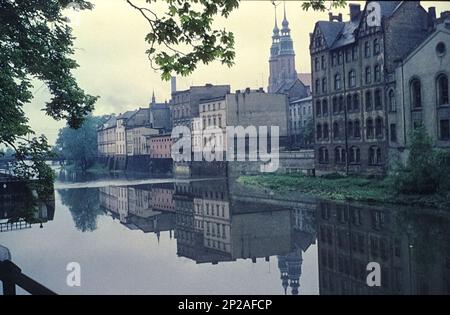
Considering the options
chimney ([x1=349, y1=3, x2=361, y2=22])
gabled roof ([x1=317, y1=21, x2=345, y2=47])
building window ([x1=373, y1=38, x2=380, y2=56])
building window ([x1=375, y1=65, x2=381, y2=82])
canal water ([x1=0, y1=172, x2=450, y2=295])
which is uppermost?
chimney ([x1=349, y1=3, x2=361, y2=22])

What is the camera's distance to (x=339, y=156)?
155ft

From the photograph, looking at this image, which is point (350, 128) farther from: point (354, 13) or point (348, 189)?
point (354, 13)

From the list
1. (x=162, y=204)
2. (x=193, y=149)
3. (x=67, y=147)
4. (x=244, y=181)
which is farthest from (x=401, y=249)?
(x=67, y=147)

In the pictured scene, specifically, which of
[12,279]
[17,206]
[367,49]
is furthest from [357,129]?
[12,279]

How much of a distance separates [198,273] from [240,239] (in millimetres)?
7117

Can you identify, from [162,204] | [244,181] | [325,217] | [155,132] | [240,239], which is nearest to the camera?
[240,239]

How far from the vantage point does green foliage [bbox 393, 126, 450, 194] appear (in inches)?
1182

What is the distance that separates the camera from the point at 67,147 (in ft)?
313

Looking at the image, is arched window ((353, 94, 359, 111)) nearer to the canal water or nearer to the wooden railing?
the canal water

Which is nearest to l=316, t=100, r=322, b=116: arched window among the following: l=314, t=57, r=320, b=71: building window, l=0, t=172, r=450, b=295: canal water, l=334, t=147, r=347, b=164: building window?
l=314, t=57, r=320, b=71: building window

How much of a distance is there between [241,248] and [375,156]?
24893 mm

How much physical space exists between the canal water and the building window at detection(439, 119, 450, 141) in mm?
9887

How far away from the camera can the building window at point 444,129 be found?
35844mm
